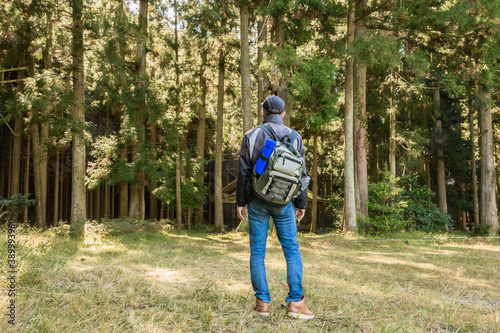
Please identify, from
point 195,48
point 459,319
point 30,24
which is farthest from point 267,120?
point 195,48

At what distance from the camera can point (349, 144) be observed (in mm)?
13062

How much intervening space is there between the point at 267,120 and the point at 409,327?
2102 millimetres

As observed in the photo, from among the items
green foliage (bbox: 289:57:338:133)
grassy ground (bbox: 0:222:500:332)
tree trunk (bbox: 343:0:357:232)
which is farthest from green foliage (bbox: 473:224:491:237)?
grassy ground (bbox: 0:222:500:332)

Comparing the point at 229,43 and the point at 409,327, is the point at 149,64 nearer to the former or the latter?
the point at 229,43

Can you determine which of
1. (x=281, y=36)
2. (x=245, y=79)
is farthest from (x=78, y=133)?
(x=281, y=36)

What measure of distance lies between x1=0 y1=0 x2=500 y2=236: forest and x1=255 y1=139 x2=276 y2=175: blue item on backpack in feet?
27.7

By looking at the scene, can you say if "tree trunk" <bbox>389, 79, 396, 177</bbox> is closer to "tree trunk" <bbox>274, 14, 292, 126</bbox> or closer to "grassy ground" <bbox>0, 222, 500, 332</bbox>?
"tree trunk" <bbox>274, 14, 292, 126</bbox>

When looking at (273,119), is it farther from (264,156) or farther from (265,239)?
(265,239)

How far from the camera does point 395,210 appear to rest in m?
14.2

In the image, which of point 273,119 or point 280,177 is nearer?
point 280,177

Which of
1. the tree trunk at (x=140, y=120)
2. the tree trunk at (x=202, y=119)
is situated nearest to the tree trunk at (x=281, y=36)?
the tree trunk at (x=140, y=120)

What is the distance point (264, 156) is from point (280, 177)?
0.76ft

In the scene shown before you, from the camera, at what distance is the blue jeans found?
321cm

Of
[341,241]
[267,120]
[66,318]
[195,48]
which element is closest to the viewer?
[66,318]
